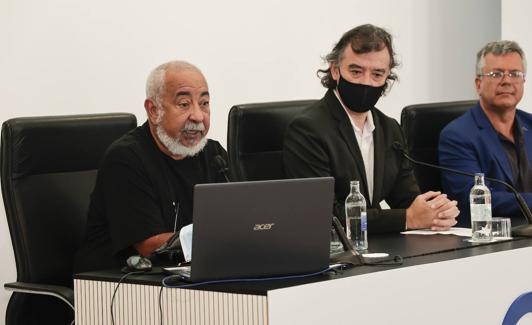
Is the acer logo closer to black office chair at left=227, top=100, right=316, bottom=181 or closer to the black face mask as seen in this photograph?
black office chair at left=227, top=100, right=316, bottom=181

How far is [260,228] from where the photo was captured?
212cm

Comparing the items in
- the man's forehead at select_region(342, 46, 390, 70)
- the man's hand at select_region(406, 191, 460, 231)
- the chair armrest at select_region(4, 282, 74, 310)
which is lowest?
the chair armrest at select_region(4, 282, 74, 310)

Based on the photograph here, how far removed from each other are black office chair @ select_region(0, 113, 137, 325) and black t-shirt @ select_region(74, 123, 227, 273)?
0.28ft

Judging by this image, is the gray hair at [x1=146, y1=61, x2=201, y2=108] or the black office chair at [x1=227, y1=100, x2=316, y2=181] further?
the black office chair at [x1=227, y1=100, x2=316, y2=181]

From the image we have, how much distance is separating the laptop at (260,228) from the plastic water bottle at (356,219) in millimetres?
476

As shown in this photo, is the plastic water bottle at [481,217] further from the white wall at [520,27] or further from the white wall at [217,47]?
the white wall at [520,27]

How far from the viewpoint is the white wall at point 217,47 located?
357cm

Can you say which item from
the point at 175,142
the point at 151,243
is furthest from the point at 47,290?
the point at 175,142

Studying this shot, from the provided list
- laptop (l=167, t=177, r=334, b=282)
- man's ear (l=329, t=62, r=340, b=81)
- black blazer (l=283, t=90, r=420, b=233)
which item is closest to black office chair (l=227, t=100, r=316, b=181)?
black blazer (l=283, t=90, r=420, b=233)

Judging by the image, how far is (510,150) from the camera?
3.82 m

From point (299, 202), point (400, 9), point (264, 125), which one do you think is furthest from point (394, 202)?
point (400, 9)

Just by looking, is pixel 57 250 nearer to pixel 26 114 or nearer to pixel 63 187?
pixel 63 187

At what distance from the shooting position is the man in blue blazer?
3.68 m

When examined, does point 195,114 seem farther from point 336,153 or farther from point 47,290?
point 47,290
